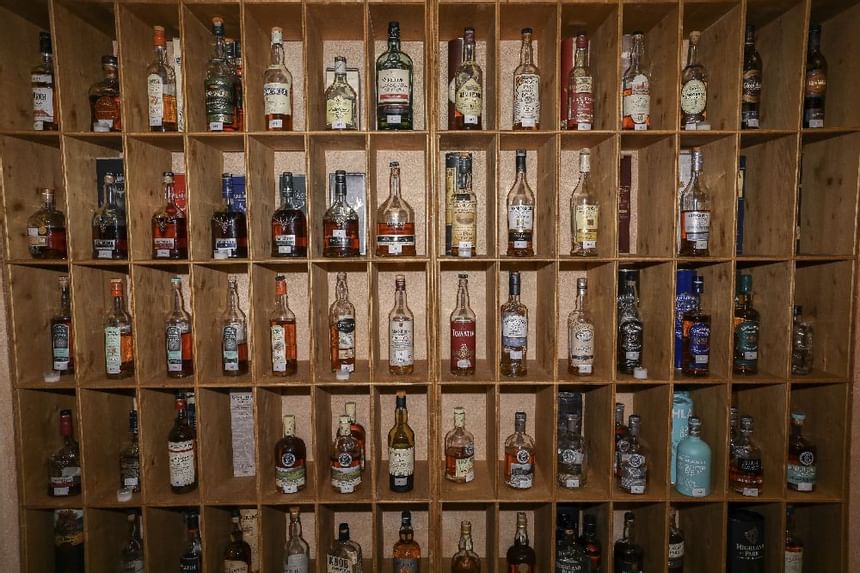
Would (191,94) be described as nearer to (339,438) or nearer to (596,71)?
(339,438)

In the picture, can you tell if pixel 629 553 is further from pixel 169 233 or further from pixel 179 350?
pixel 169 233

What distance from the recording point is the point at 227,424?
1.93 m

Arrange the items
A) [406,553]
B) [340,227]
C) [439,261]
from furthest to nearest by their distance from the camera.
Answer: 1. [406,553]
2. [340,227]
3. [439,261]

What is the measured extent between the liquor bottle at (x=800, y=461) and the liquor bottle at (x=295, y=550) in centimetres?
164

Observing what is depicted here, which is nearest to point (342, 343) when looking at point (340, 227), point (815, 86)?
point (340, 227)

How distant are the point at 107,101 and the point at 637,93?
5.54 ft

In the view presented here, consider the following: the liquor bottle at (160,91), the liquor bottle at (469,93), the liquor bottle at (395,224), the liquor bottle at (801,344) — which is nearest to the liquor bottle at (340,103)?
the liquor bottle at (395,224)

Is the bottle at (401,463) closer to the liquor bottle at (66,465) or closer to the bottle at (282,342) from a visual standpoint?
the bottle at (282,342)

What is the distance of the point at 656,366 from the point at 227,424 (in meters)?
1.49

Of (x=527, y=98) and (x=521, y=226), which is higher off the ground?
(x=527, y=98)

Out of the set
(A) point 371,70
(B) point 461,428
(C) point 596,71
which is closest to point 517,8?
(C) point 596,71

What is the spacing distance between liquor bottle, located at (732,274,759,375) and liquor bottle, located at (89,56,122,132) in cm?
207

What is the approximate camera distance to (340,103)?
1.73 metres

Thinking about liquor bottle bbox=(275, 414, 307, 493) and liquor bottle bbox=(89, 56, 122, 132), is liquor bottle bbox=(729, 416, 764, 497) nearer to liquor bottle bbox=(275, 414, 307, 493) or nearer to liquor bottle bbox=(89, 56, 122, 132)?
liquor bottle bbox=(275, 414, 307, 493)
